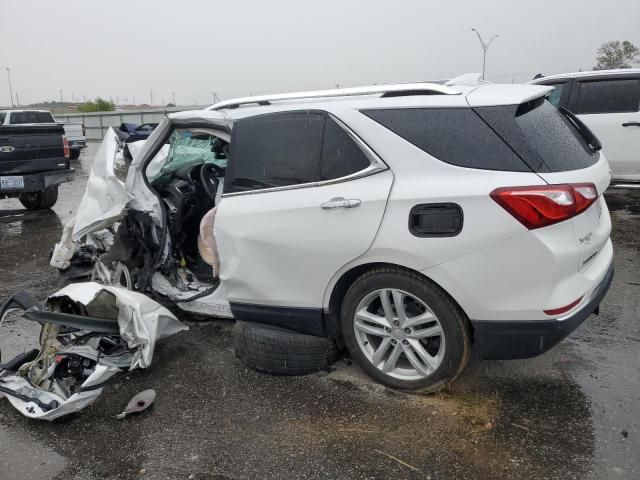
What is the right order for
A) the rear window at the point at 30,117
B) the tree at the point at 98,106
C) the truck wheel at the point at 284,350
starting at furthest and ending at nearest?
the tree at the point at 98,106
the rear window at the point at 30,117
the truck wheel at the point at 284,350

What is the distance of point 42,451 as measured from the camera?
2.88 metres

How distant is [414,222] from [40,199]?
8.90m

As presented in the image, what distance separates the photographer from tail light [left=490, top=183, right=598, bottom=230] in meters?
2.62

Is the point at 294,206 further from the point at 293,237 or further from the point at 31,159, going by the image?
the point at 31,159

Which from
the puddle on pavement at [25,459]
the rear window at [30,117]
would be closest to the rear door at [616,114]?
the puddle on pavement at [25,459]

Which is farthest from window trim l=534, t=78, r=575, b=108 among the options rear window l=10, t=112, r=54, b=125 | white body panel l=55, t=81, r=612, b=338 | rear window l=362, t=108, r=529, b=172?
rear window l=10, t=112, r=54, b=125

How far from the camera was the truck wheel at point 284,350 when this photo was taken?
11.2 ft

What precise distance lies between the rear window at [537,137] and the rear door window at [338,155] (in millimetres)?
691

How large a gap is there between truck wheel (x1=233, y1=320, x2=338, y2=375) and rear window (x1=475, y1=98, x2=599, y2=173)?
5.26 ft

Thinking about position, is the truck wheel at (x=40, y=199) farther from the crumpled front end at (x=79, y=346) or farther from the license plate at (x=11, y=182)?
the crumpled front end at (x=79, y=346)

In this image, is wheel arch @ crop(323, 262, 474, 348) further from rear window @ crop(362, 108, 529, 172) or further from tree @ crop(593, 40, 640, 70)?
tree @ crop(593, 40, 640, 70)

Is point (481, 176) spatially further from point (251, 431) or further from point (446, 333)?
point (251, 431)

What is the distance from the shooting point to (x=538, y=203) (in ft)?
8.60

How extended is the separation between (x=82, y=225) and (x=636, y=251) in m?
5.49
